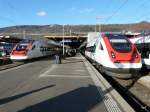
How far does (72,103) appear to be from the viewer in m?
11.1

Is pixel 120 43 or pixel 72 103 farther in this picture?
pixel 120 43

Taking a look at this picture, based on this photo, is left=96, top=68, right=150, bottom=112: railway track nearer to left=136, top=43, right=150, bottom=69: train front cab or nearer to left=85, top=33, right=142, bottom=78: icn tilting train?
left=85, top=33, right=142, bottom=78: icn tilting train

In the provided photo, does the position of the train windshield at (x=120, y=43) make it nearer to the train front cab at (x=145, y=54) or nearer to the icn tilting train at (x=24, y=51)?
the train front cab at (x=145, y=54)

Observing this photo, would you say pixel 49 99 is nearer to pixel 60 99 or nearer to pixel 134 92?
pixel 60 99

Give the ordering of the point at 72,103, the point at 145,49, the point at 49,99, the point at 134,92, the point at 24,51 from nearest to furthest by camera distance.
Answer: the point at 72,103
the point at 49,99
the point at 134,92
the point at 145,49
the point at 24,51

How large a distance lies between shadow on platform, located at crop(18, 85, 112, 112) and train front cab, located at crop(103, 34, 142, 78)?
23.8ft

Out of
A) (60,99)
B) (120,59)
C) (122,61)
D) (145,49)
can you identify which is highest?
(145,49)

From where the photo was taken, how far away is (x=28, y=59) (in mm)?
38625

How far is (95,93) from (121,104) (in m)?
2.65

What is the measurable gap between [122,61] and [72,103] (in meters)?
10.7

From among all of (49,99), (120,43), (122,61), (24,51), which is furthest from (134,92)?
(24,51)

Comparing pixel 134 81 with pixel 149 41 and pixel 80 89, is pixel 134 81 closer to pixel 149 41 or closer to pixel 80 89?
pixel 149 41

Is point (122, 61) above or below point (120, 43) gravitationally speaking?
below

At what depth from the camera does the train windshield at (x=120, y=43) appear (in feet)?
73.0
